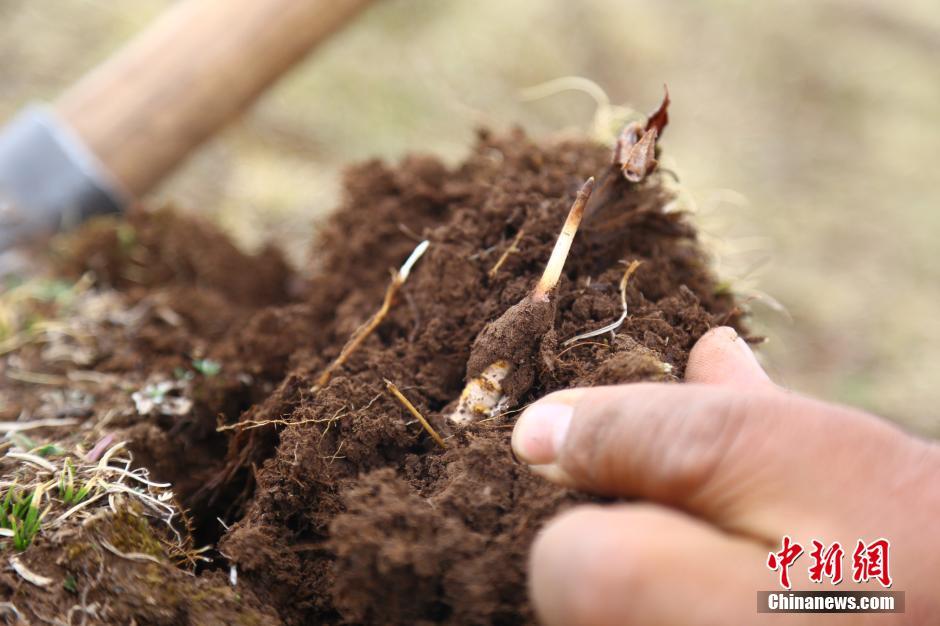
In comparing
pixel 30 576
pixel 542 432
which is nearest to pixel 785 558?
pixel 542 432

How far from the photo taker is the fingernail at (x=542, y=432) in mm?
901

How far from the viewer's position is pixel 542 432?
36.0 inches

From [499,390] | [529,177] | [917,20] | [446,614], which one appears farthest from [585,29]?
[446,614]

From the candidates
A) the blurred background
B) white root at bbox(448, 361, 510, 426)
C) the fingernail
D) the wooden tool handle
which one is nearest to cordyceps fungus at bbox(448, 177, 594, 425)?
white root at bbox(448, 361, 510, 426)

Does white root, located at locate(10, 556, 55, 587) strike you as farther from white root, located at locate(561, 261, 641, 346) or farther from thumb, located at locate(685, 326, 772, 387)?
thumb, located at locate(685, 326, 772, 387)

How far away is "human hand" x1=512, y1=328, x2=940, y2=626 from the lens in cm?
71

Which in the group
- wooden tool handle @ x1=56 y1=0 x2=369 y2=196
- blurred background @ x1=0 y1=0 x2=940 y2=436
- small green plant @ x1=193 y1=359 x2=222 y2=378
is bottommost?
small green plant @ x1=193 y1=359 x2=222 y2=378

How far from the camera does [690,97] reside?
215 inches

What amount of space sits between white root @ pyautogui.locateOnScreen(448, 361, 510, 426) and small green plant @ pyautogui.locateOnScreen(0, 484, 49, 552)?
0.67 meters

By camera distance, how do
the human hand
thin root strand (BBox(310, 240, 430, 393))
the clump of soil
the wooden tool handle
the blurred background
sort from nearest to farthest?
the human hand < the clump of soil < thin root strand (BBox(310, 240, 430, 393)) < the wooden tool handle < the blurred background

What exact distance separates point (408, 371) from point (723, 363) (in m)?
0.55

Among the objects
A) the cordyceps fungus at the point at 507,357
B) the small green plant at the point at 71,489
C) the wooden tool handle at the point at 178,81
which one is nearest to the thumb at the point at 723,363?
the cordyceps fungus at the point at 507,357

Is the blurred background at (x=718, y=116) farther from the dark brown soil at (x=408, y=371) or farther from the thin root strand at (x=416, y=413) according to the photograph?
the thin root strand at (x=416, y=413)

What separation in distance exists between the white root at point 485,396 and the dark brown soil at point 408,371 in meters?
0.03
